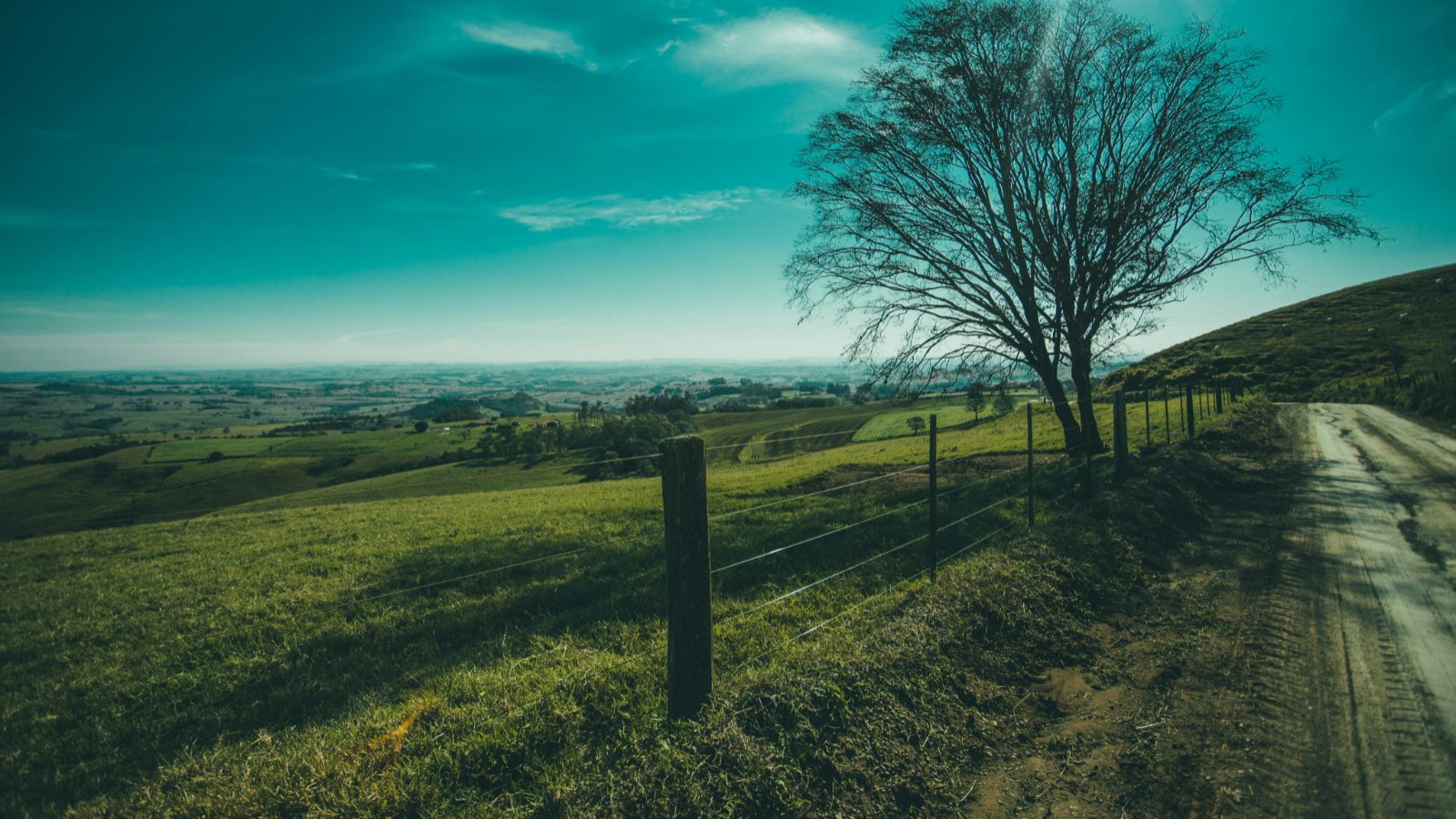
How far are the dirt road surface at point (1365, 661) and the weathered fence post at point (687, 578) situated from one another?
353cm

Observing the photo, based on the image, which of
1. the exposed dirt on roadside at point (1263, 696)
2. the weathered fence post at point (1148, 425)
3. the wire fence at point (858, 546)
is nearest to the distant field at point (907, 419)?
the weathered fence post at point (1148, 425)

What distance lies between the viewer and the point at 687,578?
4.01 m

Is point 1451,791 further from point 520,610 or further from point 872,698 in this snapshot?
point 520,610

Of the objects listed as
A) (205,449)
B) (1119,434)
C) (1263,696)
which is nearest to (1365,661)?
(1263,696)

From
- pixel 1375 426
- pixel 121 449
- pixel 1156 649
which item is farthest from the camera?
pixel 121 449

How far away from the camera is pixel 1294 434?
19.4 meters

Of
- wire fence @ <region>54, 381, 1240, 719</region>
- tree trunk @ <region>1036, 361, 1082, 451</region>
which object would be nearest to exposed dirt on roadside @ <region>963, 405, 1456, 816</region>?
wire fence @ <region>54, 381, 1240, 719</region>

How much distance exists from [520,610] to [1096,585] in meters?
6.92

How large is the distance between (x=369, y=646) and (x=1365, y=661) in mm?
9485

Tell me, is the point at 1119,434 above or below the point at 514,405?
above

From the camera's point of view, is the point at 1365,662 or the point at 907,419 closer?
the point at 1365,662

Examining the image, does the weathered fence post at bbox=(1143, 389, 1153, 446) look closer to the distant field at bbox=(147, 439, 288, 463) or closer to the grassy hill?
the grassy hill

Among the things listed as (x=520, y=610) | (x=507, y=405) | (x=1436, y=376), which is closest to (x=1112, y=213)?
(x=520, y=610)

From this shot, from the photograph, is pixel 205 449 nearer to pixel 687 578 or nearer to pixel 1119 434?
pixel 687 578
